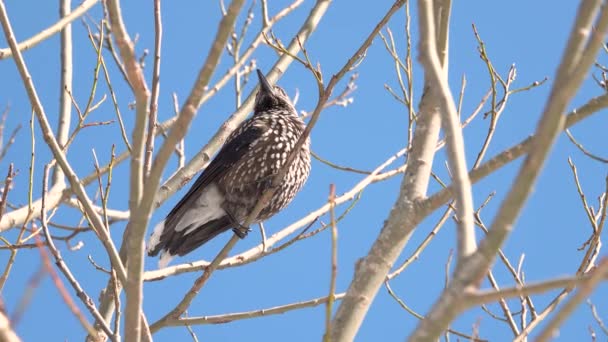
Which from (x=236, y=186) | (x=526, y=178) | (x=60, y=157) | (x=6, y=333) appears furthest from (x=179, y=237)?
(x=526, y=178)

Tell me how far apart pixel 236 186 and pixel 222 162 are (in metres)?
0.18

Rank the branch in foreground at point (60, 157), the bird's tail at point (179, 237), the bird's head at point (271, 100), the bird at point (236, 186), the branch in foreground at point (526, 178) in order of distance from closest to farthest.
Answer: the branch in foreground at point (526, 178)
the branch in foreground at point (60, 157)
the bird at point (236, 186)
the bird's tail at point (179, 237)
the bird's head at point (271, 100)

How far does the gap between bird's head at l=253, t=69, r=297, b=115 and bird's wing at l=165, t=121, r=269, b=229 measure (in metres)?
0.48

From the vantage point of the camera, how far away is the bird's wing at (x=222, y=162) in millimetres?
5566

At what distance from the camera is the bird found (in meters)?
5.53

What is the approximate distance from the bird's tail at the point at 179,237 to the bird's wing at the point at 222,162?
9 centimetres

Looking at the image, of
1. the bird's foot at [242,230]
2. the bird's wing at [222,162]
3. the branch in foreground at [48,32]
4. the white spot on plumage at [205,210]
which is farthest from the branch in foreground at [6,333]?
the white spot on plumage at [205,210]

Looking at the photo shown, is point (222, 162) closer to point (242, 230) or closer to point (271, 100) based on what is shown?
point (242, 230)

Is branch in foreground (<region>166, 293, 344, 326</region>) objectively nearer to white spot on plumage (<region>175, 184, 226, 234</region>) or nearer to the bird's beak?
white spot on plumage (<region>175, 184, 226, 234</region>)

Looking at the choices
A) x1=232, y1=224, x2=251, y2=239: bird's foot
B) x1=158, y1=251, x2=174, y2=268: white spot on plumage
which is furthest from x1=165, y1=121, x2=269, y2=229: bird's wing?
x1=232, y1=224, x2=251, y2=239: bird's foot

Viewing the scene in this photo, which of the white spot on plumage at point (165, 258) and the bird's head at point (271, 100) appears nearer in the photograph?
the white spot on plumage at point (165, 258)

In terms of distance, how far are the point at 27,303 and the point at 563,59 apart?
130 cm

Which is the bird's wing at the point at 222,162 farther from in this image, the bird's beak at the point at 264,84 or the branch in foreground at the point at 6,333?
the branch in foreground at the point at 6,333

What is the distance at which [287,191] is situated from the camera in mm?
5504
